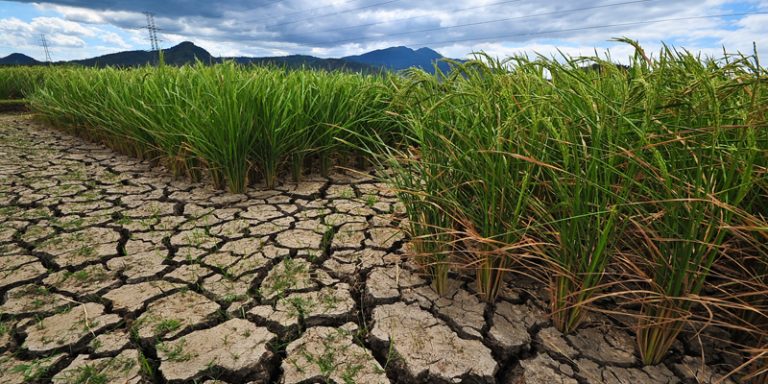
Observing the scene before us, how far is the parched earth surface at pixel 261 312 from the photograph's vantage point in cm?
125

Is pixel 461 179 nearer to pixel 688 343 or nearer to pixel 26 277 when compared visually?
pixel 688 343

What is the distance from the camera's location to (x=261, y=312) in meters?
1.50

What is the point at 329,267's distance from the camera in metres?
1.79

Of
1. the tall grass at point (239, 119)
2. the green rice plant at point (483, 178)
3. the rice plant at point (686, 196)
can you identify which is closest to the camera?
the rice plant at point (686, 196)

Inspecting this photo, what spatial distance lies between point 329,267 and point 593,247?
3.23 ft

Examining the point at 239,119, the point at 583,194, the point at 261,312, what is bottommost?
the point at 261,312

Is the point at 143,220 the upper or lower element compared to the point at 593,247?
lower

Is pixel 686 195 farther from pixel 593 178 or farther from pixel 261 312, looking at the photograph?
pixel 261 312

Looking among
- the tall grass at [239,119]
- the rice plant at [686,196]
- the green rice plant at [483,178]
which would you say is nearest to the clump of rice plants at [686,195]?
the rice plant at [686,196]

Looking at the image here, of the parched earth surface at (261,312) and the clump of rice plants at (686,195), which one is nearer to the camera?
the clump of rice plants at (686,195)

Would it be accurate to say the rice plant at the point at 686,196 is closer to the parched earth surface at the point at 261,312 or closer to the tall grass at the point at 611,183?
the tall grass at the point at 611,183

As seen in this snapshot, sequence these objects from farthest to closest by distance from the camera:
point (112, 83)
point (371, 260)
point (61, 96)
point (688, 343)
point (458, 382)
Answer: point (61, 96), point (112, 83), point (371, 260), point (688, 343), point (458, 382)

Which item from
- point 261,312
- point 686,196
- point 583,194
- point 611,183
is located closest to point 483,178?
point 583,194

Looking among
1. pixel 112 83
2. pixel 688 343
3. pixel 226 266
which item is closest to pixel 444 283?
pixel 688 343
